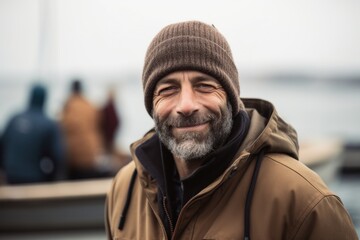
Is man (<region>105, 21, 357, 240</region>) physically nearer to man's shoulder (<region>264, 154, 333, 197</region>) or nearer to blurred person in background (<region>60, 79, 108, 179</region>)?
man's shoulder (<region>264, 154, 333, 197</region>)

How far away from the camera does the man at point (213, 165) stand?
72.7 inches

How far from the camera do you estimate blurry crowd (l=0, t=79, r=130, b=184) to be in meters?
5.91

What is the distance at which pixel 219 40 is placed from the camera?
2109 millimetres

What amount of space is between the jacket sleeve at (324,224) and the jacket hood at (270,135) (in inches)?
9.5

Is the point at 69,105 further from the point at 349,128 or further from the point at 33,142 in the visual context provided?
the point at 349,128

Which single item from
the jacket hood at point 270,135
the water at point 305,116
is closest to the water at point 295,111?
the water at point 305,116

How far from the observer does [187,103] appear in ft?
6.38

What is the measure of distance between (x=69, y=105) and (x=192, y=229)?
17.8 feet

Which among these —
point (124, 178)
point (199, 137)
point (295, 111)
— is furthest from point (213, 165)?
point (295, 111)

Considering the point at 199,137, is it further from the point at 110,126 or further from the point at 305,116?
the point at 305,116

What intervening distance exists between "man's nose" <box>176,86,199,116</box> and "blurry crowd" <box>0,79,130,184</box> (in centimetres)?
407

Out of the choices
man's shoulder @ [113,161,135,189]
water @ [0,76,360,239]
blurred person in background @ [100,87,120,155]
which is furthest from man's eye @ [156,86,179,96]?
blurred person in background @ [100,87,120,155]

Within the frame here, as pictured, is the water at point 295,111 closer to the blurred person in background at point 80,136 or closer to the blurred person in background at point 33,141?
the blurred person in background at point 80,136

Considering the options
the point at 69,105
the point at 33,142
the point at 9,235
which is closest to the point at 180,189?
the point at 33,142
